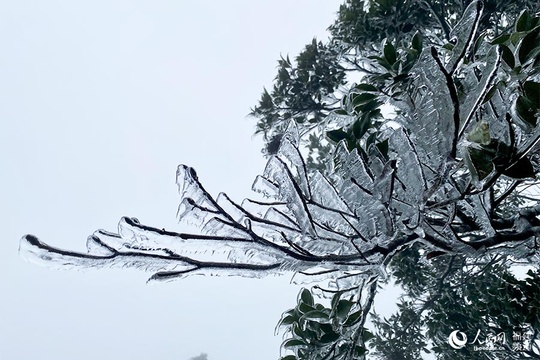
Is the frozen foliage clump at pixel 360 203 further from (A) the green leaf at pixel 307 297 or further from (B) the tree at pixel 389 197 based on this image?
(A) the green leaf at pixel 307 297

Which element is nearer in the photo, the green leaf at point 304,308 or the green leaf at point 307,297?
the green leaf at point 304,308

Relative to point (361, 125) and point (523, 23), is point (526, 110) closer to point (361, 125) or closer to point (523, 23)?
point (523, 23)

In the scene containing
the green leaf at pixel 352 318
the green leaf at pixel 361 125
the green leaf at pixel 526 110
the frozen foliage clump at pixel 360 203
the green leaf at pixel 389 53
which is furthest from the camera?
the green leaf at pixel 361 125

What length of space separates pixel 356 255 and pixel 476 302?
3.86 metres

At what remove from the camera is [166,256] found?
82 centimetres

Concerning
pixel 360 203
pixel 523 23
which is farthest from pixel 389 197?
pixel 523 23

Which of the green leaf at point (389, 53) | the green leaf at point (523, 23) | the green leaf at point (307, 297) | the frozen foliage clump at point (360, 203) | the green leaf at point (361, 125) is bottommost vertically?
the frozen foliage clump at point (360, 203)

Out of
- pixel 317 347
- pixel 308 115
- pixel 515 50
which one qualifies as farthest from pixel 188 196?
pixel 308 115

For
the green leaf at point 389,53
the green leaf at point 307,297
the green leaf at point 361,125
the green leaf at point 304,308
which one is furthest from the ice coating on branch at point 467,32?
the green leaf at point 307,297

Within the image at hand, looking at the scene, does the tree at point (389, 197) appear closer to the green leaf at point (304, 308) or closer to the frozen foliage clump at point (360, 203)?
the frozen foliage clump at point (360, 203)

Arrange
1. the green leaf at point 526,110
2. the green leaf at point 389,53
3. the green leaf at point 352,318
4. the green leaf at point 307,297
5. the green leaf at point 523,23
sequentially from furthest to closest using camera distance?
the green leaf at point 307,297 → the green leaf at point 389,53 → the green leaf at point 352,318 → the green leaf at point 523,23 → the green leaf at point 526,110

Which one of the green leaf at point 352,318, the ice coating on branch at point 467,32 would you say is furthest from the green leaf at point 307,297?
the ice coating on branch at point 467,32

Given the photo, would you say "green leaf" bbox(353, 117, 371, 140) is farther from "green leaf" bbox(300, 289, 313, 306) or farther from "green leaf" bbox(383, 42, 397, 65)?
"green leaf" bbox(300, 289, 313, 306)

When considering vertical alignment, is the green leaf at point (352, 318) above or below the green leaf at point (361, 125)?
below
